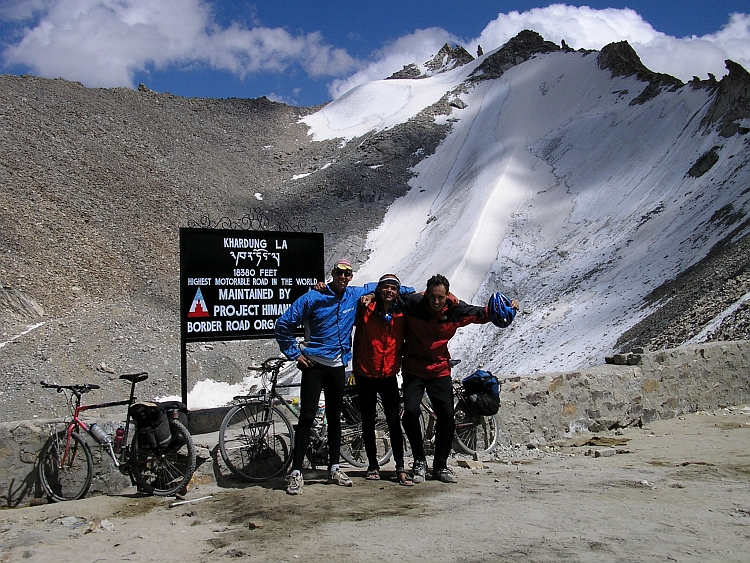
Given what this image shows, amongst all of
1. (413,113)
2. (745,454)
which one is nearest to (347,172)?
(413,113)

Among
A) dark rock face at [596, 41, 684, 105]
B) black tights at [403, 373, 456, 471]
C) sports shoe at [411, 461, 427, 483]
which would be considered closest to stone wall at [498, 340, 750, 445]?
black tights at [403, 373, 456, 471]

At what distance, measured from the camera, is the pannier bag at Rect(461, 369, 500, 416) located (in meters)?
6.46

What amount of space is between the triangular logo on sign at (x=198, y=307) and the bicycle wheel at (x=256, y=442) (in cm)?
220

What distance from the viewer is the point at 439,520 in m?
4.36

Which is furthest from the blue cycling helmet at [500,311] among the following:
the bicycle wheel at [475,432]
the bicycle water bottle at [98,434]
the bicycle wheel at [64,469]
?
the bicycle wheel at [64,469]

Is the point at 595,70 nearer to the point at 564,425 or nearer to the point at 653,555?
the point at 564,425

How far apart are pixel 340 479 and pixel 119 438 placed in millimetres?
1787

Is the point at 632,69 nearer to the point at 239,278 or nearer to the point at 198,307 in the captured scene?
the point at 239,278

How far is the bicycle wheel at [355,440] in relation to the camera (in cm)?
612

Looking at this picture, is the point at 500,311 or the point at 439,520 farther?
the point at 500,311

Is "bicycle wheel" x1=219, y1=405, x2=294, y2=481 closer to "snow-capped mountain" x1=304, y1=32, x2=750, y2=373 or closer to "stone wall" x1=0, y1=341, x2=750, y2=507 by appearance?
"stone wall" x1=0, y1=341, x2=750, y2=507

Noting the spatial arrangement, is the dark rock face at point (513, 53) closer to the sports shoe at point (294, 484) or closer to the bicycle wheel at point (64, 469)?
the sports shoe at point (294, 484)

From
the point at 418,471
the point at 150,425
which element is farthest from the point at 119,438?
the point at 418,471

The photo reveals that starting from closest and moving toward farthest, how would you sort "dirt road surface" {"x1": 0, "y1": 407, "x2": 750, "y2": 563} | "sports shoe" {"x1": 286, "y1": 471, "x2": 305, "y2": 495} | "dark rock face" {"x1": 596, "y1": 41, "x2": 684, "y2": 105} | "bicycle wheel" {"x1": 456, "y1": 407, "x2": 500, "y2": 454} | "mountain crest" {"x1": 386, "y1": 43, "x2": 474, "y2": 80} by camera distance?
1. "dirt road surface" {"x1": 0, "y1": 407, "x2": 750, "y2": 563}
2. "sports shoe" {"x1": 286, "y1": 471, "x2": 305, "y2": 495}
3. "bicycle wheel" {"x1": 456, "y1": 407, "x2": 500, "y2": 454}
4. "dark rock face" {"x1": 596, "y1": 41, "x2": 684, "y2": 105}
5. "mountain crest" {"x1": 386, "y1": 43, "x2": 474, "y2": 80}
